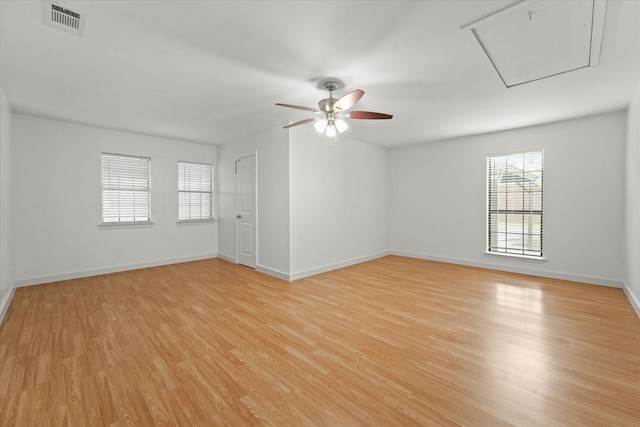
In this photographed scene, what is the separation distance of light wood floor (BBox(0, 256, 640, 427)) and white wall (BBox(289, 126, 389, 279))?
44.6 inches

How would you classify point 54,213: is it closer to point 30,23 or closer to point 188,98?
point 188,98

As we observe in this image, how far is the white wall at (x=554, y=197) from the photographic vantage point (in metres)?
4.20

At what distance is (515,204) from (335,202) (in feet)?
11.0

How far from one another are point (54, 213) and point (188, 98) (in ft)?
10.5

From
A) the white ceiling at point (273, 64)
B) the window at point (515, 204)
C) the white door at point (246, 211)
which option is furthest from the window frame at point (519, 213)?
the white door at point (246, 211)

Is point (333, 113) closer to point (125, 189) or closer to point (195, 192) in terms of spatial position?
point (195, 192)

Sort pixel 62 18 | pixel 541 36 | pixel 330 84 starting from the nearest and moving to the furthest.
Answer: pixel 62 18 → pixel 541 36 → pixel 330 84

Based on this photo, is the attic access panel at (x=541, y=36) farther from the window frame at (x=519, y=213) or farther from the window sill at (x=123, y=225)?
the window sill at (x=123, y=225)

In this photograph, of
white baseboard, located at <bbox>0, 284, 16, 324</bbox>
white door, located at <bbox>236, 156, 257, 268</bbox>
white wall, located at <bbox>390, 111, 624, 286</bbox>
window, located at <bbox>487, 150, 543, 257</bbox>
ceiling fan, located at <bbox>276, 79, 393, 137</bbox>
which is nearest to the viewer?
ceiling fan, located at <bbox>276, 79, 393, 137</bbox>

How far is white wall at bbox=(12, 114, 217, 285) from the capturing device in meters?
4.26

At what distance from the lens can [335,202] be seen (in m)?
5.38

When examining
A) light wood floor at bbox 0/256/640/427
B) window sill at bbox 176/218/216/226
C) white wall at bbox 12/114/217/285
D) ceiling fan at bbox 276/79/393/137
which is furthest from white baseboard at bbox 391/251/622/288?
white wall at bbox 12/114/217/285

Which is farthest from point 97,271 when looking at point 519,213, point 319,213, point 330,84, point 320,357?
point 519,213

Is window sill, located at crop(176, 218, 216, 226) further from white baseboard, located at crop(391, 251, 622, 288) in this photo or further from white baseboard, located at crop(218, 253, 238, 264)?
white baseboard, located at crop(391, 251, 622, 288)
